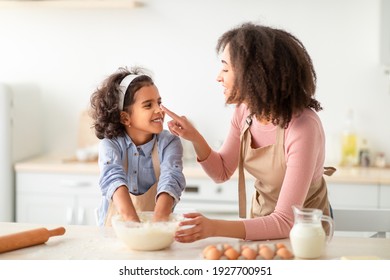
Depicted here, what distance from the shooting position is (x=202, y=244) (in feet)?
4.50

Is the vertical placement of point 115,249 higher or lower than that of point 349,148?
lower

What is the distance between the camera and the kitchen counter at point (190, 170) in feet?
8.37

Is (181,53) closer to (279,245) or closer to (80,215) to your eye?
(80,215)

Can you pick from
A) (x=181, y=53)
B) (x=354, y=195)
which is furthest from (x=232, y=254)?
(x=181, y=53)

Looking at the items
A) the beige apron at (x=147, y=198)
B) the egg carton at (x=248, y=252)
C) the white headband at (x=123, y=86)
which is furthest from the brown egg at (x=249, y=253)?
the white headband at (x=123, y=86)

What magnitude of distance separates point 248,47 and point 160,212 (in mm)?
400

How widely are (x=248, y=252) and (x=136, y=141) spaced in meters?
0.51

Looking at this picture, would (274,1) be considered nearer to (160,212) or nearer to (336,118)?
(336,118)

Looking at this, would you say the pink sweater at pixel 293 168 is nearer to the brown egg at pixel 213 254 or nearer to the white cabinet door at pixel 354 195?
the brown egg at pixel 213 254

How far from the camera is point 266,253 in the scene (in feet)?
4.10

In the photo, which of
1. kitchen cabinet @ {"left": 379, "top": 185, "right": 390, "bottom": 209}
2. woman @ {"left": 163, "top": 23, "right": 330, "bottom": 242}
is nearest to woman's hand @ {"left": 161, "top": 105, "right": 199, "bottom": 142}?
woman @ {"left": 163, "top": 23, "right": 330, "bottom": 242}

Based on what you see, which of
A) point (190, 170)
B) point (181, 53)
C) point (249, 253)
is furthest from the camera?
point (181, 53)

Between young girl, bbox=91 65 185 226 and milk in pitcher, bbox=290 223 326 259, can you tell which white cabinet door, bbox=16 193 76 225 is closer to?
young girl, bbox=91 65 185 226

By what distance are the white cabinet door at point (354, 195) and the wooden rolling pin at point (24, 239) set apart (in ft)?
4.70
